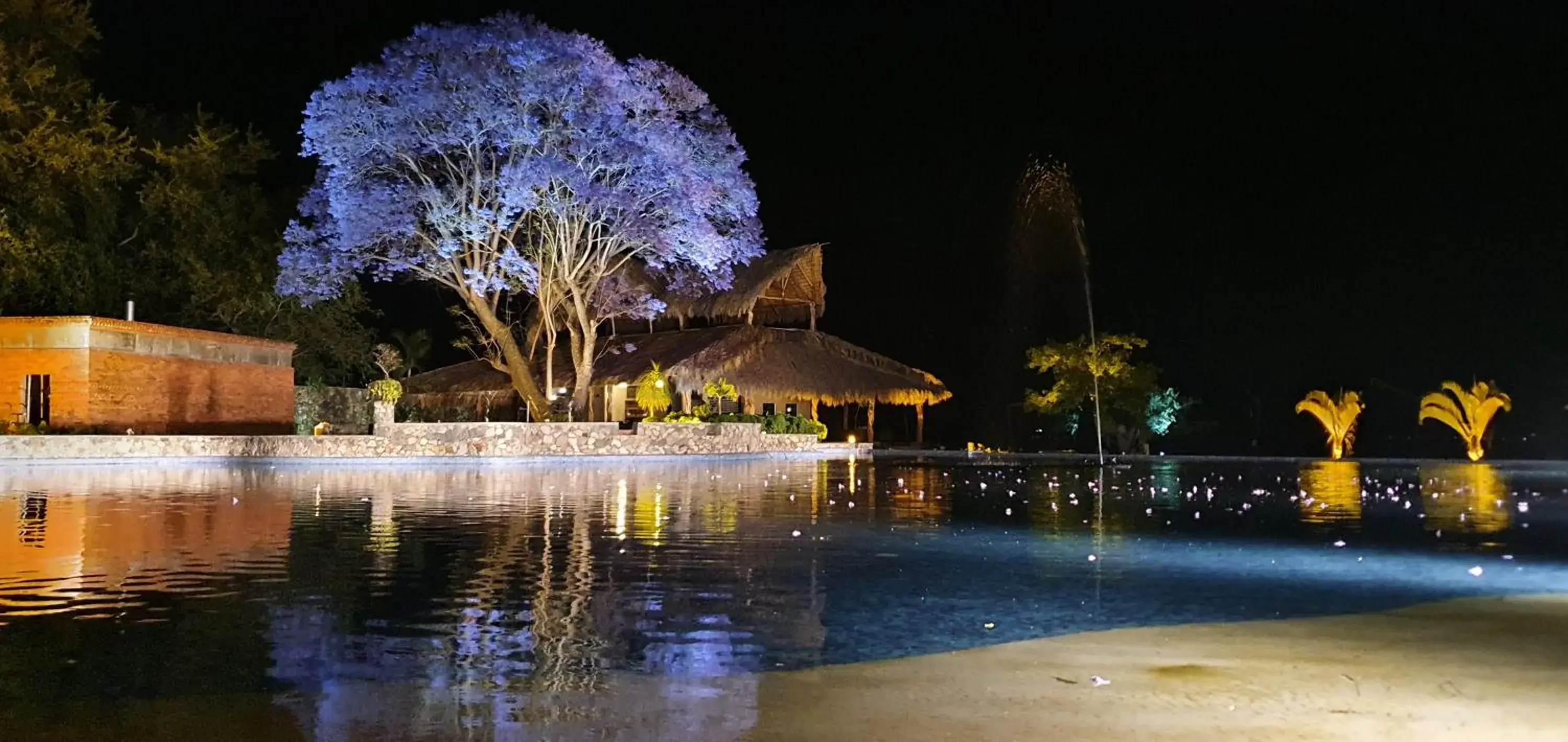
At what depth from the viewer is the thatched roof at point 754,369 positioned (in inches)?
1225

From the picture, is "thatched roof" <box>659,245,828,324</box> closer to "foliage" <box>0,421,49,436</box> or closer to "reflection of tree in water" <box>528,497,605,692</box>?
"foliage" <box>0,421,49,436</box>

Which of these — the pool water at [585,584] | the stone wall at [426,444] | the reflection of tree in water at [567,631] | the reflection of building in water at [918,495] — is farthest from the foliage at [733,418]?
the reflection of tree in water at [567,631]

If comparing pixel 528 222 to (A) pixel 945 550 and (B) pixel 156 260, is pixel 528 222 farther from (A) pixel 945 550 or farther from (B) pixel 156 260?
(A) pixel 945 550

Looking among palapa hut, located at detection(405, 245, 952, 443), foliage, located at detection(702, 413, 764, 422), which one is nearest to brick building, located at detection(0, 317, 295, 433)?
palapa hut, located at detection(405, 245, 952, 443)

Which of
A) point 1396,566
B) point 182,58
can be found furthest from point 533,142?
point 1396,566

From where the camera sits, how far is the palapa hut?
1239 inches

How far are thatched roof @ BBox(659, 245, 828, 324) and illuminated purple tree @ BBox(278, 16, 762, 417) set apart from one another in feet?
18.8

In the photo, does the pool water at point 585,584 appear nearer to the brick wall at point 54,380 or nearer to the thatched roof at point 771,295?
the brick wall at point 54,380

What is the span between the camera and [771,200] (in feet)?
137

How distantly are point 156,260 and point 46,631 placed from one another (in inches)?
1062

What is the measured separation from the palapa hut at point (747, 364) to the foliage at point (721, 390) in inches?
6.1

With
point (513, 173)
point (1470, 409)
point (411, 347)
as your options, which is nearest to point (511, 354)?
point (513, 173)

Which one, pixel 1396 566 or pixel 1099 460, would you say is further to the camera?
pixel 1099 460

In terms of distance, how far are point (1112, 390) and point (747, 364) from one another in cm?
928
